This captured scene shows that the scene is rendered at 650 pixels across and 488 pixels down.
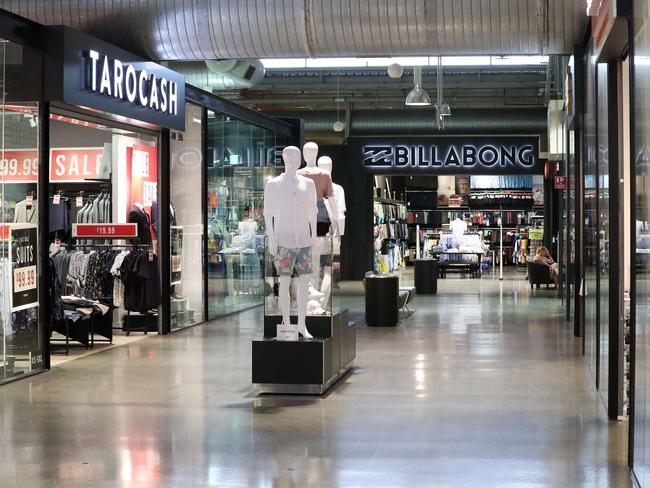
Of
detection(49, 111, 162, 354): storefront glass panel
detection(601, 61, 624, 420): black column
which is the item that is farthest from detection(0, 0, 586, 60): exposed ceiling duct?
detection(601, 61, 624, 420): black column

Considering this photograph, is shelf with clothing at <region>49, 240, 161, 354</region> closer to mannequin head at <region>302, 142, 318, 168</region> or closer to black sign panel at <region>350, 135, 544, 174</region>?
mannequin head at <region>302, 142, 318, 168</region>

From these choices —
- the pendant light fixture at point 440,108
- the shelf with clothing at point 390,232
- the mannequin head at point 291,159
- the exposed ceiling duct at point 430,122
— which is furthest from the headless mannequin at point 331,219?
the shelf with clothing at point 390,232

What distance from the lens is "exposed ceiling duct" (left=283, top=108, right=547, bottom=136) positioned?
2061 cm

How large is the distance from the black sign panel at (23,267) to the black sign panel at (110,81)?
1.21 m

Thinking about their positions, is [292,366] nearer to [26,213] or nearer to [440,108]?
[26,213]

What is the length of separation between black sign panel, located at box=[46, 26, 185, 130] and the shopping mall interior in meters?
0.03

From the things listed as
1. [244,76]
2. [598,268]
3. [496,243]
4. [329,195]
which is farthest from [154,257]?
[496,243]

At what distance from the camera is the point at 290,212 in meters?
7.46

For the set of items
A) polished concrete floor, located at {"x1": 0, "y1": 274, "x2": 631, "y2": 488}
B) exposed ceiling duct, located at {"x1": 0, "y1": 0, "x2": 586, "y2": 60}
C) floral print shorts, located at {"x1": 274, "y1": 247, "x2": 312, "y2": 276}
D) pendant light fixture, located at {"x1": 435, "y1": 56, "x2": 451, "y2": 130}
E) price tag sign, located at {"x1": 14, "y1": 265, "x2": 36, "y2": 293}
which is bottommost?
polished concrete floor, located at {"x1": 0, "y1": 274, "x2": 631, "y2": 488}

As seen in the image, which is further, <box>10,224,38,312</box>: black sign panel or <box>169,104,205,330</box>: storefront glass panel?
<box>169,104,205,330</box>: storefront glass panel

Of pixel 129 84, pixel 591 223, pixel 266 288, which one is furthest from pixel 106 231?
pixel 591 223

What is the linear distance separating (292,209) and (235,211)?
7345 millimetres

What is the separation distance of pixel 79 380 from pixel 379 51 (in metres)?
4.04

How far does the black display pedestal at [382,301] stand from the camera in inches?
494
